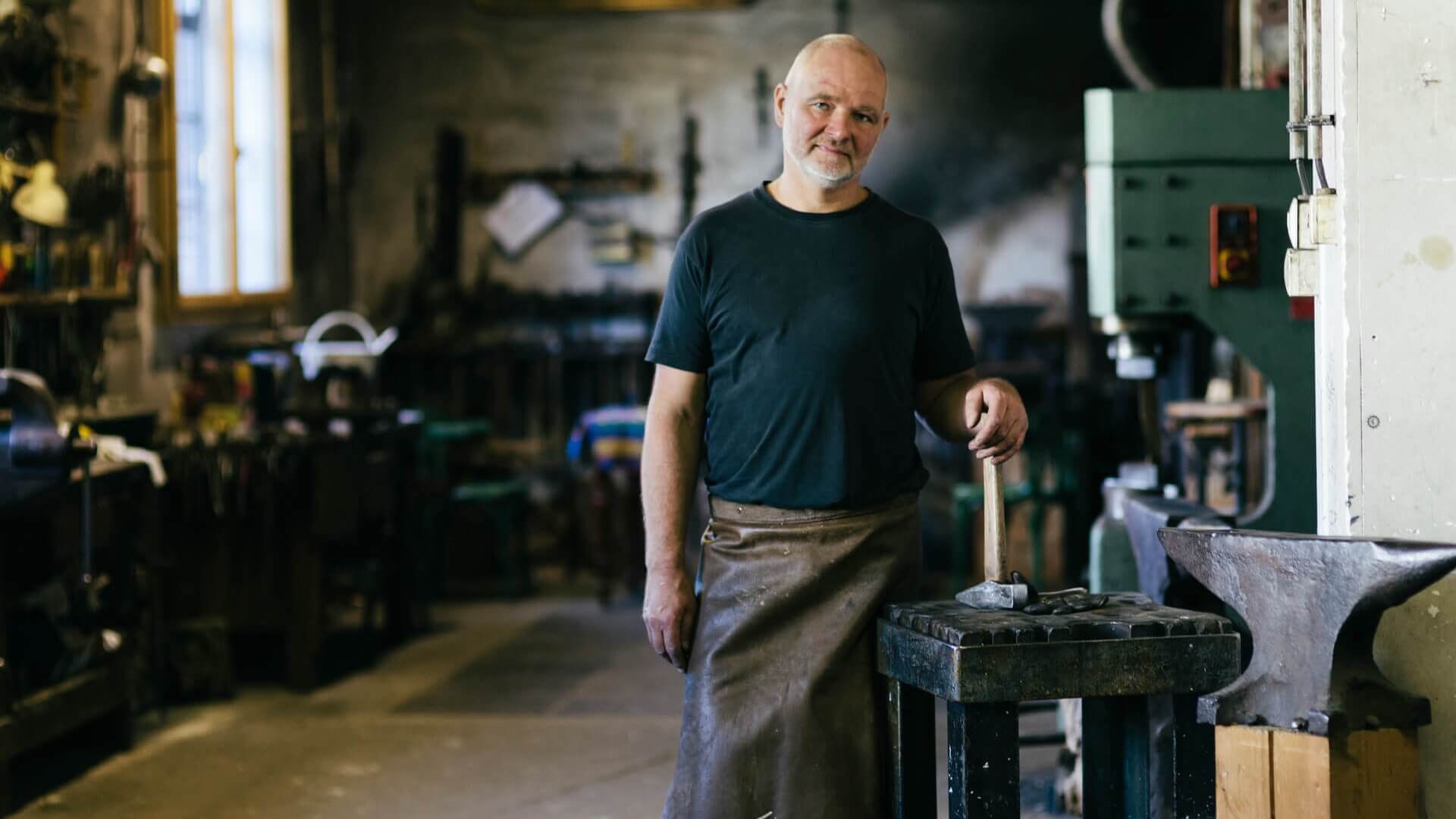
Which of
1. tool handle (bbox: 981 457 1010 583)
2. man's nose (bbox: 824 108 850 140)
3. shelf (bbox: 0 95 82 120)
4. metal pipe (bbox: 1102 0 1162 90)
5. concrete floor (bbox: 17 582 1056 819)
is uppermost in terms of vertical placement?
metal pipe (bbox: 1102 0 1162 90)

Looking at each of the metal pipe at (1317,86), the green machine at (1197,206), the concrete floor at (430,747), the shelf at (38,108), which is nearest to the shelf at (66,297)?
the shelf at (38,108)

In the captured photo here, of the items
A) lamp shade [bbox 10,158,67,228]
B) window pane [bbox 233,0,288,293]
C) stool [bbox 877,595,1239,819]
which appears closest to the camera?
stool [bbox 877,595,1239,819]

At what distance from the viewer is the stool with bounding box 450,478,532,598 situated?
745cm

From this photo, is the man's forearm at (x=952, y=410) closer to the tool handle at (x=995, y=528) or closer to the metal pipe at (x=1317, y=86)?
the tool handle at (x=995, y=528)

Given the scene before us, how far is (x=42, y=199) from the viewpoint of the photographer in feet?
15.8

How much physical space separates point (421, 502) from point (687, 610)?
4144mm

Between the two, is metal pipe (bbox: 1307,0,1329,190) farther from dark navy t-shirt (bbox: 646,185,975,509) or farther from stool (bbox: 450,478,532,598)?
stool (bbox: 450,478,532,598)

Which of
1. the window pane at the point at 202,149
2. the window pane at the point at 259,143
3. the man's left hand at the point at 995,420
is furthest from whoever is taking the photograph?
the window pane at the point at 259,143

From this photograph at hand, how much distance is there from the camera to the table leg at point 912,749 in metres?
2.54

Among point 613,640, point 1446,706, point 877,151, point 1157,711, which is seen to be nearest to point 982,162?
point 877,151

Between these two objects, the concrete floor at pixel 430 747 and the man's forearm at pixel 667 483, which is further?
the concrete floor at pixel 430 747

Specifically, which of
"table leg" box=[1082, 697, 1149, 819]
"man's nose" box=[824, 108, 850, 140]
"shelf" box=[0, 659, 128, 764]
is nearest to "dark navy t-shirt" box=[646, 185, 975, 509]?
"man's nose" box=[824, 108, 850, 140]

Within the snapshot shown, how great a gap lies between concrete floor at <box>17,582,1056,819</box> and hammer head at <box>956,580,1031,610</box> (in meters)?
1.68

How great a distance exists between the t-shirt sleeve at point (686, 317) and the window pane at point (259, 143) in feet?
15.6
